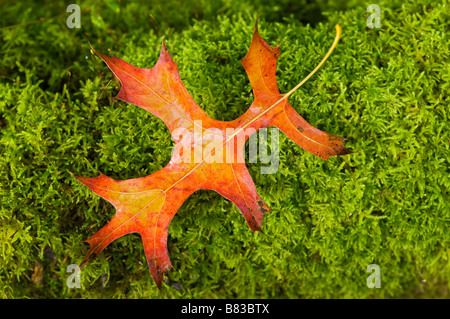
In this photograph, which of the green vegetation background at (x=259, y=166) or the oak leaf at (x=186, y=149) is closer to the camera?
the oak leaf at (x=186, y=149)

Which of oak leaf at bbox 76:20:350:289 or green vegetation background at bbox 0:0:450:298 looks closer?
oak leaf at bbox 76:20:350:289

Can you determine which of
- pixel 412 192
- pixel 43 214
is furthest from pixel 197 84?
pixel 412 192

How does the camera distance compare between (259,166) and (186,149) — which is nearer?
(186,149)
